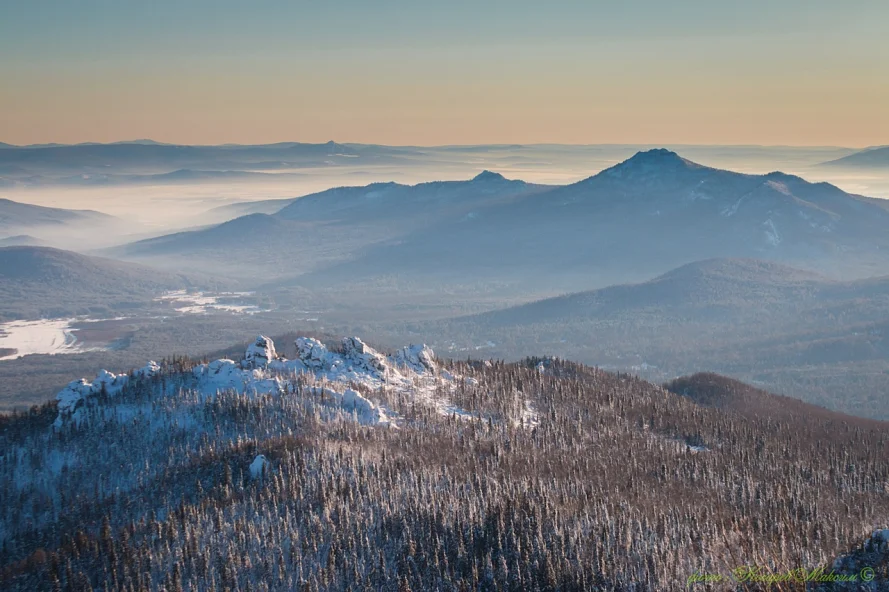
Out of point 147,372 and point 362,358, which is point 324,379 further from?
point 147,372

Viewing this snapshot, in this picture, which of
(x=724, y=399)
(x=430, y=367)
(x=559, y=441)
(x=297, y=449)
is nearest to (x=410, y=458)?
(x=297, y=449)

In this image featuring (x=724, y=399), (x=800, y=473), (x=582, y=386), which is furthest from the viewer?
A: (x=724, y=399)

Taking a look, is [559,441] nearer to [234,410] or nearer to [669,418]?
[669,418]

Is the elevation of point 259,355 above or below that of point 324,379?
above

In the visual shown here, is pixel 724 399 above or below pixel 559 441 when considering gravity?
below

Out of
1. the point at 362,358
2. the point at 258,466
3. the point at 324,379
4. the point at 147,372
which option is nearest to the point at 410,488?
the point at 258,466

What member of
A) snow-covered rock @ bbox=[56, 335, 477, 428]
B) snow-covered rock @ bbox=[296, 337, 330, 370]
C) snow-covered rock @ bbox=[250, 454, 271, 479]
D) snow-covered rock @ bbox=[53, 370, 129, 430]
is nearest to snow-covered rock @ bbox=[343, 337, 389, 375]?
snow-covered rock @ bbox=[56, 335, 477, 428]
